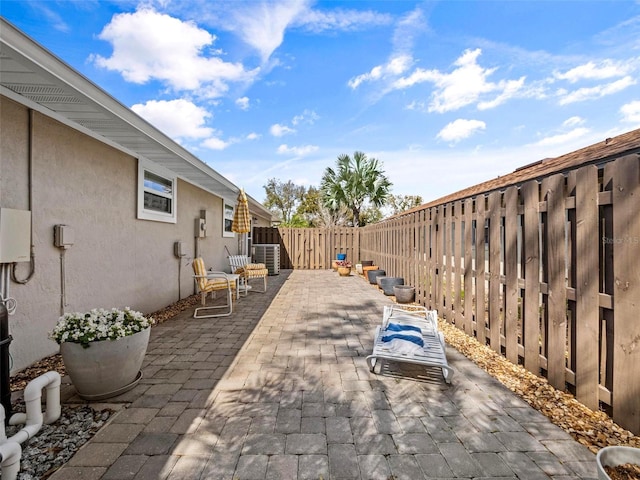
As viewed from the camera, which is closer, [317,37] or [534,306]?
[534,306]

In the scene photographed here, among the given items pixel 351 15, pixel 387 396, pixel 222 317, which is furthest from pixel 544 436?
pixel 351 15

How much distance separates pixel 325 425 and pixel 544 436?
1.35 m

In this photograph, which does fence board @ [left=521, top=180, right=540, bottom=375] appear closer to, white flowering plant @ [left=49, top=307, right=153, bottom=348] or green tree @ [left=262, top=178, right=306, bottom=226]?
white flowering plant @ [left=49, top=307, right=153, bottom=348]

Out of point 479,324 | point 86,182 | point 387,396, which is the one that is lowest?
point 387,396

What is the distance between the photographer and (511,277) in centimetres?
290

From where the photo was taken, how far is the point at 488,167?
16.0m

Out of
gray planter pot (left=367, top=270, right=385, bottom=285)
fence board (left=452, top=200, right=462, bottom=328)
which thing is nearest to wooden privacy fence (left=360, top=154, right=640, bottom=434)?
fence board (left=452, top=200, right=462, bottom=328)

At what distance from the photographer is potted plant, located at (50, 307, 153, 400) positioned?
213 centimetres

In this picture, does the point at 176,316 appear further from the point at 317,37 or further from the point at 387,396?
the point at 317,37

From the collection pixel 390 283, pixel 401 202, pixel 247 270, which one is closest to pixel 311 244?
pixel 247 270

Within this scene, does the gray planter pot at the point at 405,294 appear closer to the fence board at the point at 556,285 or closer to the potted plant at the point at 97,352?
the fence board at the point at 556,285

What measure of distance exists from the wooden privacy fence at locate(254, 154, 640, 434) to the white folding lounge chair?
0.69 metres

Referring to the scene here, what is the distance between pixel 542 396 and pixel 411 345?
3.33ft

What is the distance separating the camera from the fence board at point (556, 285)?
227 cm
